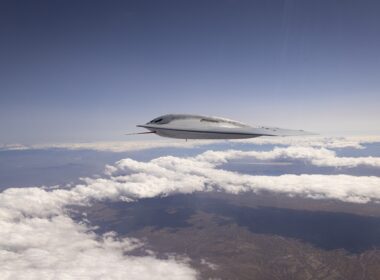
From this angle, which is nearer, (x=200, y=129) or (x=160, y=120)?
(x=200, y=129)

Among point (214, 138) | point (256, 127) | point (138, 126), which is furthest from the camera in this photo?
point (256, 127)

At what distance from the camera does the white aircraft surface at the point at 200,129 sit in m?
18.1

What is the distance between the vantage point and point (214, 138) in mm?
18672

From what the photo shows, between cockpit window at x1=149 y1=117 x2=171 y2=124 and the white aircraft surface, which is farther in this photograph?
cockpit window at x1=149 y1=117 x2=171 y2=124

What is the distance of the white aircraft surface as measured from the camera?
18062 mm

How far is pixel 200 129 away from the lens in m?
18.1

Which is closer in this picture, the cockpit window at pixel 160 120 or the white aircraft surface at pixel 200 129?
the white aircraft surface at pixel 200 129

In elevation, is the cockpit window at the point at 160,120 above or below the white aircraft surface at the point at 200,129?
above

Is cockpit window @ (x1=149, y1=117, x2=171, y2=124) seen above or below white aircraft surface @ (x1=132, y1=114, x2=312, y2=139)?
above

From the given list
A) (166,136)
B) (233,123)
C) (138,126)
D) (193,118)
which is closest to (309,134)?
(233,123)

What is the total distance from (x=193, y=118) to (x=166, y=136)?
290cm

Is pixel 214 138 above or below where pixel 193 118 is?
below

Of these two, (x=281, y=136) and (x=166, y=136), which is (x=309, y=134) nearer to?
(x=281, y=136)

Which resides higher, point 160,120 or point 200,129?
point 160,120
